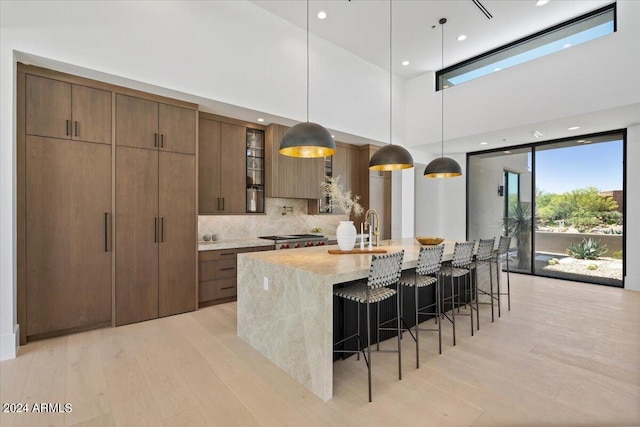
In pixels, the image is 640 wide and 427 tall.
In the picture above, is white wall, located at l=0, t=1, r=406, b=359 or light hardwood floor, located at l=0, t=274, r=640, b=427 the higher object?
white wall, located at l=0, t=1, r=406, b=359

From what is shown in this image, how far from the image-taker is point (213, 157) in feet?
15.0

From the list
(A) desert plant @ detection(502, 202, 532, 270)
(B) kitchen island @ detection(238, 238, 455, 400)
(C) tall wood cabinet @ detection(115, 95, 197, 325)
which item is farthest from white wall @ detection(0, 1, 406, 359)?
(A) desert plant @ detection(502, 202, 532, 270)

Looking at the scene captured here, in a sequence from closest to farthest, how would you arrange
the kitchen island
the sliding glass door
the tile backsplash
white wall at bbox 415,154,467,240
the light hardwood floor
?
the light hardwood floor → the kitchen island → the tile backsplash → the sliding glass door → white wall at bbox 415,154,467,240

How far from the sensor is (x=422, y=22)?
4.69m

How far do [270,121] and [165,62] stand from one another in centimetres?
168

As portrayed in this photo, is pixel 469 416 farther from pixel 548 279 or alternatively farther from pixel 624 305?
pixel 548 279

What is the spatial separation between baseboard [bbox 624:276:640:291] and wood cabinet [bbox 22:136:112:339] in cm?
789

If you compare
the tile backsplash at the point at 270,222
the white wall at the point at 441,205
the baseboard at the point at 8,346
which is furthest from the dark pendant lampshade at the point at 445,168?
the baseboard at the point at 8,346

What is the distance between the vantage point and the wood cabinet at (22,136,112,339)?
3.05m

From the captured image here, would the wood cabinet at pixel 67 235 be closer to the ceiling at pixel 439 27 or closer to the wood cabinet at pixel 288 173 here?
the wood cabinet at pixel 288 173

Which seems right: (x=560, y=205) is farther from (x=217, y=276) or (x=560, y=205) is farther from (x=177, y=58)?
(x=177, y=58)

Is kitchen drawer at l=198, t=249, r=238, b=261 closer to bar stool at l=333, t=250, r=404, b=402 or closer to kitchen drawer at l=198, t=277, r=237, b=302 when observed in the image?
kitchen drawer at l=198, t=277, r=237, b=302

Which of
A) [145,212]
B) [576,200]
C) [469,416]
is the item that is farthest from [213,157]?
[576,200]

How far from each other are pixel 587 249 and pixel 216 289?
6.71m
